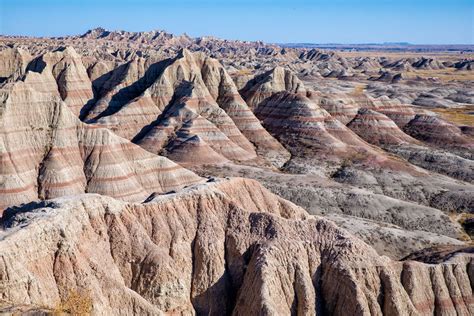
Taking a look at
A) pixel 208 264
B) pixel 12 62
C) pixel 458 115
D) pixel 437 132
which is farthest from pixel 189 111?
pixel 458 115

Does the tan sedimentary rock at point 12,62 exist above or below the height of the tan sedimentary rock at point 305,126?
above

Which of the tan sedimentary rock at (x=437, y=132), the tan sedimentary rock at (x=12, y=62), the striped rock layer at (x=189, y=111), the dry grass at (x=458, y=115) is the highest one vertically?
the tan sedimentary rock at (x=12, y=62)

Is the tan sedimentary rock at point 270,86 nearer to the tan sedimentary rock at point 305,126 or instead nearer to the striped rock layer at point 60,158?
the tan sedimentary rock at point 305,126

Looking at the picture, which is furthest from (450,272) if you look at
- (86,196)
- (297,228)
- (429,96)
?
(429,96)

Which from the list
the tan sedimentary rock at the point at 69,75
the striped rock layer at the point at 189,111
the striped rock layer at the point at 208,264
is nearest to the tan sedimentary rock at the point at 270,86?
the striped rock layer at the point at 189,111

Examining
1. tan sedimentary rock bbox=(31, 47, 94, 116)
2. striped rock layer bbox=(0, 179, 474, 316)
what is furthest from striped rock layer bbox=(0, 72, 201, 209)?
tan sedimentary rock bbox=(31, 47, 94, 116)

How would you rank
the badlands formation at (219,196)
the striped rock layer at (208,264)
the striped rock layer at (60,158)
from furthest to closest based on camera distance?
1. the striped rock layer at (60,158)
2. the badlands formation at (219,196)
3. the striped rock layer at (208,264)
